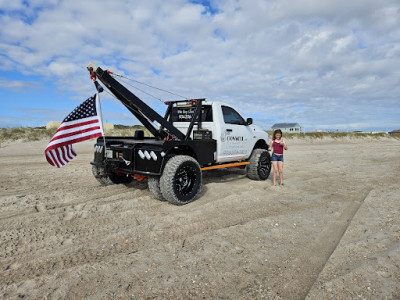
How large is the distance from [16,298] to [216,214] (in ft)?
9.82

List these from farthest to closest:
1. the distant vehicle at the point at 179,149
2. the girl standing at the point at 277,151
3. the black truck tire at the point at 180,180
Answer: the girl standing at the point at 277,151 < the distant vehicle at the point at 179,149 < the black truck tire at the point at 180,180

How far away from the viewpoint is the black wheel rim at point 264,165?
7.58 m

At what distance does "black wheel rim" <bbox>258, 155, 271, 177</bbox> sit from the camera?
299 inches

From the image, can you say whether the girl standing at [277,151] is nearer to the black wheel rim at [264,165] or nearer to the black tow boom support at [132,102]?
the black wheel rim at [264,165]

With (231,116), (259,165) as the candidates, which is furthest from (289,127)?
A: (231,116)

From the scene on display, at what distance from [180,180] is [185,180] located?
172mm

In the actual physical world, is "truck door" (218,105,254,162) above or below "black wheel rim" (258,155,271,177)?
above

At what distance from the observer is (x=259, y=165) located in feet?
24.7

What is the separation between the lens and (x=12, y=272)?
2803 mm

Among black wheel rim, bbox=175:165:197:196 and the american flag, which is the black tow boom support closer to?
the american flag

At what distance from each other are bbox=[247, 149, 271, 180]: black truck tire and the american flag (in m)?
4.13

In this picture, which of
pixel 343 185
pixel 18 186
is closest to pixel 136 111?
pixel 18 186

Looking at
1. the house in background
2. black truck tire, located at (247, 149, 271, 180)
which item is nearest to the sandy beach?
black truck tire, located at (247, 149, 271, 180)

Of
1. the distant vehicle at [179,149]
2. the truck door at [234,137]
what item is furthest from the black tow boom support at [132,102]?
the truck door at [234,137]
